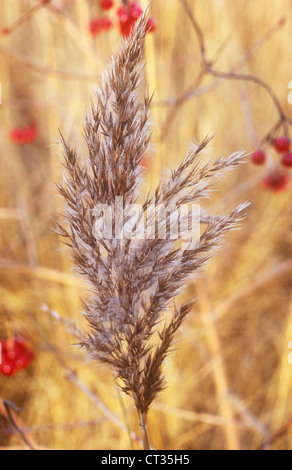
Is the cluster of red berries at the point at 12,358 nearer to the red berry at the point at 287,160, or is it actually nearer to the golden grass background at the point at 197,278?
the golden grass background at the point at 197,278

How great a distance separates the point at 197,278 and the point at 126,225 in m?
0.92

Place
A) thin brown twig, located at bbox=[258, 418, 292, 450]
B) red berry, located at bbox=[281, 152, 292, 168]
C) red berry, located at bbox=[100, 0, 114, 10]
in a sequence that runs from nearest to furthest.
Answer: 1. thin brown twig, located at bbox=[258, 418, 292, 450]
2. red berry, located at bbox=[281, 152, 292, 168]
3. red berry, located at bbox=[100, 0, 114, 10]

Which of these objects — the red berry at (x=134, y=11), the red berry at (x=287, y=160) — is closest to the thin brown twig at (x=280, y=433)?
the red berry at (x=287, y=160)

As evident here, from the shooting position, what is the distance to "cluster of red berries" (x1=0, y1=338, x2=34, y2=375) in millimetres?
1194

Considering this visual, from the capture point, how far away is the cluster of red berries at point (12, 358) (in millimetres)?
1194

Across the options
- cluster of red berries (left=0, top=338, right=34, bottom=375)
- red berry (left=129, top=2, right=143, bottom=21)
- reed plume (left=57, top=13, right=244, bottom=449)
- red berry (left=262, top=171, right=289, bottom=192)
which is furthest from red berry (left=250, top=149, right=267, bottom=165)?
cluster of red berries (left=0, top=338, right=34, bottom=375)

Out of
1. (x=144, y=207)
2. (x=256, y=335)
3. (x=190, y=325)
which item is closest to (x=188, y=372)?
(x=190, y=325)

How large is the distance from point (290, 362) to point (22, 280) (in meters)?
1.20

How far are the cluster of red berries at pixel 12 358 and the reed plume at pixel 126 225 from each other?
2.10ft

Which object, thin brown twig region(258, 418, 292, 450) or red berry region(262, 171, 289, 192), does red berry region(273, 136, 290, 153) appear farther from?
thin brown twig region(258, 418, 292, 450)

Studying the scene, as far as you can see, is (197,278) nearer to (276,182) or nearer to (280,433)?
(276,182)

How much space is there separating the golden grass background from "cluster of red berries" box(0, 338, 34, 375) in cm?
21

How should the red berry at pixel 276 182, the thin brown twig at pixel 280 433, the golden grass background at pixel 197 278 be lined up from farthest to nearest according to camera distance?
1. the golden grass background at pixel 197 278
2. the red berry at pixel 276 182
3. the thin brown twig at pixel 280 433
